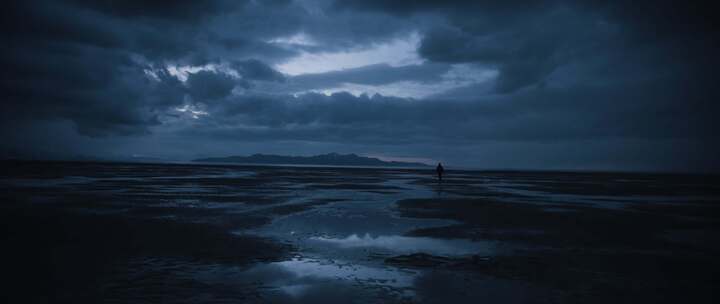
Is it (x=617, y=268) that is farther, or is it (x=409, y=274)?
(x=617, y=268)

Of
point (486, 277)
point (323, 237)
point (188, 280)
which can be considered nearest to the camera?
point (188, 280)

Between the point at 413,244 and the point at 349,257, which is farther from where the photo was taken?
the point at 413,244

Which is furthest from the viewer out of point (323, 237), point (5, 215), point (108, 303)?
point (5, 215)

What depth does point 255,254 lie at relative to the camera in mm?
10023

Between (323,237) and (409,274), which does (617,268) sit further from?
(323,237)

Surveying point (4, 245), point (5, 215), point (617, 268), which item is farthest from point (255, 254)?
point (5, 215)

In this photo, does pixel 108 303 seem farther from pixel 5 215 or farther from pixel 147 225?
pixel 5 215

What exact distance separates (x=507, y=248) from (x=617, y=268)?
287 centimetres

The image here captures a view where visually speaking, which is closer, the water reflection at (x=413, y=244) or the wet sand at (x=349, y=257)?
the wet sand at (x=349, y=257)

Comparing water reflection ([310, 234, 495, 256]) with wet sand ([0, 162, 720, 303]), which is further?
water reflection ([310, 234, 495, 256])

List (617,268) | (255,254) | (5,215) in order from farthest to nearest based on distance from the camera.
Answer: (5,215) → (255,254) → (617,268)

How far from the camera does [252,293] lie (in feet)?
22.9

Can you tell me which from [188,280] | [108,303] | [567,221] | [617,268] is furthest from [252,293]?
[567,221]

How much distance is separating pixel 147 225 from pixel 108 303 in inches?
338
